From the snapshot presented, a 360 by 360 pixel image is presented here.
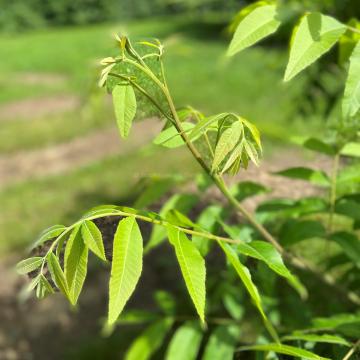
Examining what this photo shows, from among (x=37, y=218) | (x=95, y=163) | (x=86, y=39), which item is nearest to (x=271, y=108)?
(x=95, y=163)

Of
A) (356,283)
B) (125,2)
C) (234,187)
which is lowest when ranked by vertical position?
Result: (125,2)

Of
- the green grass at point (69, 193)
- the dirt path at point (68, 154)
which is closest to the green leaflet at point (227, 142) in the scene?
the green grass at point (69, 193)

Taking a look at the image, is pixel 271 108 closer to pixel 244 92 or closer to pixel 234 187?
pixel 244 92

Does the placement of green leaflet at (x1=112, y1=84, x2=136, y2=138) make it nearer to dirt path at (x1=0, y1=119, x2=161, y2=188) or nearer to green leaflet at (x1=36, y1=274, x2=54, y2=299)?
green leaflet at (x1=36, y1=274, x2=54, y2=299)

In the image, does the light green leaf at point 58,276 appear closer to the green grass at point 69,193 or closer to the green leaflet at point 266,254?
the green leaflet at point 266,254

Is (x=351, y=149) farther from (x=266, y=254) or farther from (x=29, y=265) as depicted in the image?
(x=29, y=265)

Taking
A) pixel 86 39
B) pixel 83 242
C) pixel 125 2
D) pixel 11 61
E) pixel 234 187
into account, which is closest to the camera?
pixel 83 242

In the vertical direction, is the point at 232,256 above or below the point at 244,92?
above
